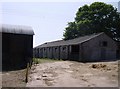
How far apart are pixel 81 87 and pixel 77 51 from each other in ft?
90.5

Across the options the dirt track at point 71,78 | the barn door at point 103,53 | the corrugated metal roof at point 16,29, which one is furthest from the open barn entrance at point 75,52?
the dirt track at point 71,78

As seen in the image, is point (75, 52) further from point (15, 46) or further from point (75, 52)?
point (15, 46)

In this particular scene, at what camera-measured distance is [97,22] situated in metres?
59.4

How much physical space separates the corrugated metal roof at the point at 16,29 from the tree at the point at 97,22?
2603 cm

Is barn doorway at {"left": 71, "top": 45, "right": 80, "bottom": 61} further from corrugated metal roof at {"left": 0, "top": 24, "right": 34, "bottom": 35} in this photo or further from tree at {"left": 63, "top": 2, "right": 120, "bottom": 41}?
tree at {"left": 63, "top": 2, "right": 120, "bottom": 41}

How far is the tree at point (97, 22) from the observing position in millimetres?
58394

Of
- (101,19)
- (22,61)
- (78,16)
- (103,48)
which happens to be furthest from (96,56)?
(78,16)

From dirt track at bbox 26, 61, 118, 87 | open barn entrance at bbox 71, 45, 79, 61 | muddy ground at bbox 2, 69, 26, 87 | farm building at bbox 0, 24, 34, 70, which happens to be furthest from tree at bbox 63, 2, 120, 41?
muddy ground at bbox 2, 69, 26, 87

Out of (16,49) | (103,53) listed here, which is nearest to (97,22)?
(103,53)

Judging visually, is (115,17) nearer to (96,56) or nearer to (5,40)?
(96,56)

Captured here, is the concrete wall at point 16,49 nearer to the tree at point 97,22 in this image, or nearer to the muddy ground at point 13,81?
the muddy ground at point 13,81

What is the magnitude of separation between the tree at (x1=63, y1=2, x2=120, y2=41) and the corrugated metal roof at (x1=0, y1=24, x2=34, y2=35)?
85.4 ft

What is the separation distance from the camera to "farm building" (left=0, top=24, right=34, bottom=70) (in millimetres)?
31922

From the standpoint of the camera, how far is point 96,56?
40.9 metres
